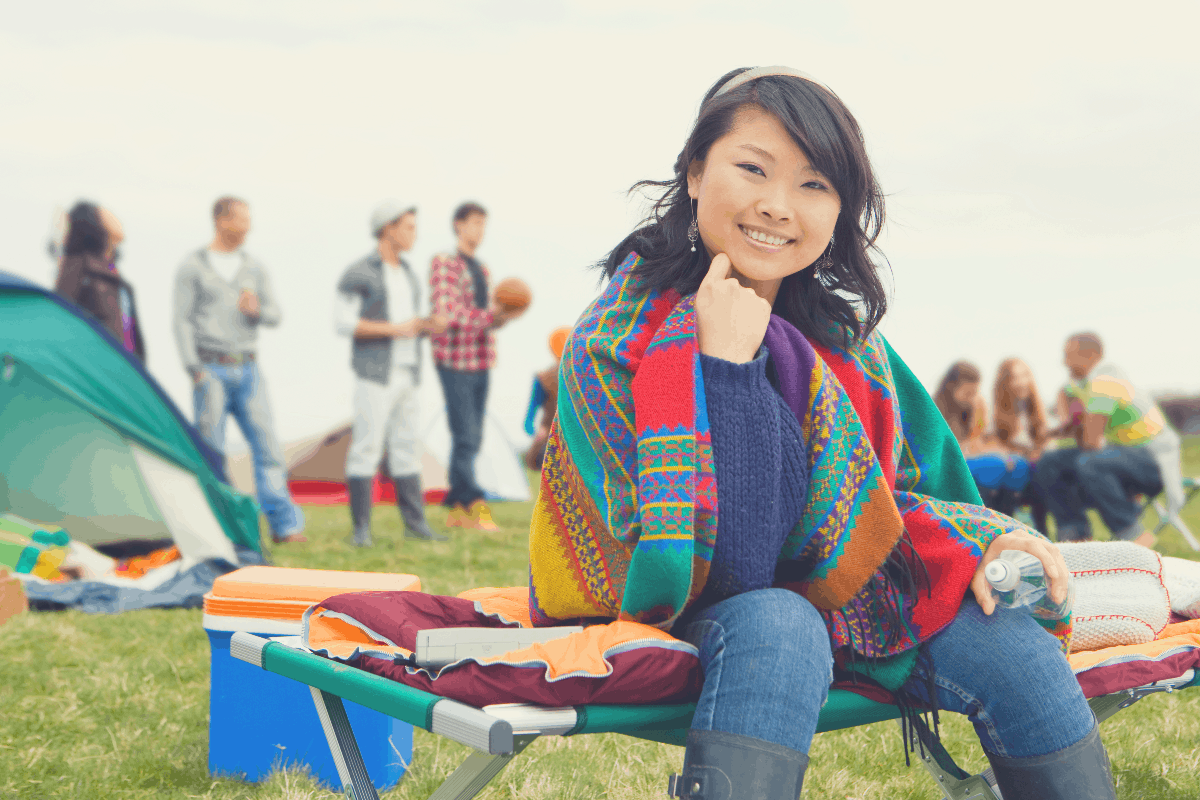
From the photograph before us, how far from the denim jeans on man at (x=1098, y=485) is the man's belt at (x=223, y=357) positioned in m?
4.97

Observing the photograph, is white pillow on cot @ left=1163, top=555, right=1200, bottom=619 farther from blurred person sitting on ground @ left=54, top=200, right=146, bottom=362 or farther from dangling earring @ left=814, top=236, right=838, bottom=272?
blurred person sitting on ground @ left=54, top=200, right=146, bottom=362

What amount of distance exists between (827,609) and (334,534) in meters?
4.83

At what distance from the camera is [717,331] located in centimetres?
147

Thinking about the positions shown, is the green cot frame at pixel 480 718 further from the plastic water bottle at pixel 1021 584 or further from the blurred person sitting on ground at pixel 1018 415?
the blurred person sitting on ground at pixel 1018 415

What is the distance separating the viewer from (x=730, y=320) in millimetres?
1476

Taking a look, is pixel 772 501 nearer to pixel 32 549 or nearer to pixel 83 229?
pixel 32 549

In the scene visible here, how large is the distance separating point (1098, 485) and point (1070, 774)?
5.36 m

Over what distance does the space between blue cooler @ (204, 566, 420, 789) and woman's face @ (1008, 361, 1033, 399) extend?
18.9ft

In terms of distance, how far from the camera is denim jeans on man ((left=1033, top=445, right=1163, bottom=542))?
6078 mm

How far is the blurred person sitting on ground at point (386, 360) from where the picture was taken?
5.48 meters

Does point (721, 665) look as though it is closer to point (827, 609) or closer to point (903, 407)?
point (827, 609)

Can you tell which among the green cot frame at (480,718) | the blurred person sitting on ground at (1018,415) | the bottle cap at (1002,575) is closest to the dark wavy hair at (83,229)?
the green cot frame at (480,718)

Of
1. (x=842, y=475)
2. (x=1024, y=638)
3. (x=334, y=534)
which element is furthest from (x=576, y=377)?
(x=334, y=534)

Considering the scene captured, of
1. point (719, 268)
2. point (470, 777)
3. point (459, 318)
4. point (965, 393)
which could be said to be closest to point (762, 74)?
point (719, 268)
